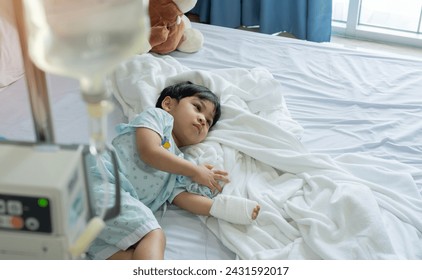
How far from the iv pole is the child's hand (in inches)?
29.9

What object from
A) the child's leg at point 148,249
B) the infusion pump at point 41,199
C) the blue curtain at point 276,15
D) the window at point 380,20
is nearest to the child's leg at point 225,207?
the child's leg at point 148,249

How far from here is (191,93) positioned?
1.69 metres

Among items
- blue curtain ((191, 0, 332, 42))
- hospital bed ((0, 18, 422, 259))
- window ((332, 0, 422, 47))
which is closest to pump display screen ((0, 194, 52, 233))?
hospital bed ((0, 18, 422, 259))

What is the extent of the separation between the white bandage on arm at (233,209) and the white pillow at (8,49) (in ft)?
3.24

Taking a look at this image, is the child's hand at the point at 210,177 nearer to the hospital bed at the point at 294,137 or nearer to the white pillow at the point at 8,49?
the hospital bed at the point at 294,137

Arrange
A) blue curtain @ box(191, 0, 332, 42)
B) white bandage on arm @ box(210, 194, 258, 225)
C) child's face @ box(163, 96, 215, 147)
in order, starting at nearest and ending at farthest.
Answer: white bandage on arm @ box(210, 194, 258, 225) → child's face @ box(163, 96, 215, 147) → blue curtain @ box(191, 0, 332, 42)

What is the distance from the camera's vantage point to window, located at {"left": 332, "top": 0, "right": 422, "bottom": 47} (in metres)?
3.26

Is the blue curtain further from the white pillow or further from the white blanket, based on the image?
the white pillow

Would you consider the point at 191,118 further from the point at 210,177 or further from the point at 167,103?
the point at 210,177

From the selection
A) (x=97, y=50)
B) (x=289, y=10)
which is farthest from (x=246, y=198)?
(x=289, y=10)

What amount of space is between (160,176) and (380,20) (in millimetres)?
2405

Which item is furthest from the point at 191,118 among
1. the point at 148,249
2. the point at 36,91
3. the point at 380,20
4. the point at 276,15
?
the point at 380,20

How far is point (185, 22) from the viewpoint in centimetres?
239

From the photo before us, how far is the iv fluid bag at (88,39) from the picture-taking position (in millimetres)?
521
